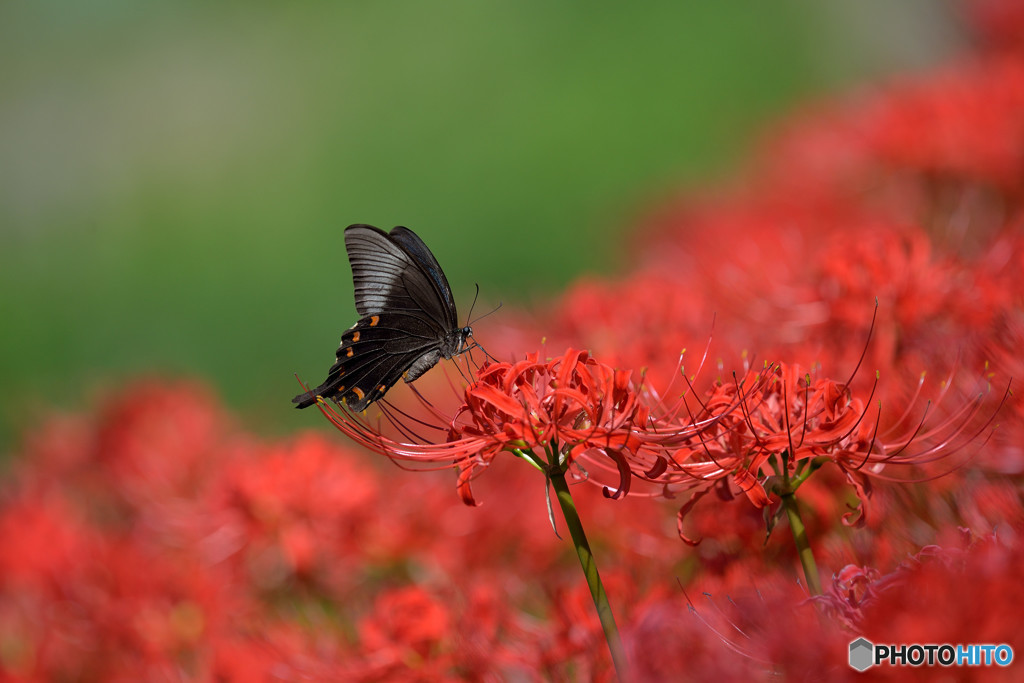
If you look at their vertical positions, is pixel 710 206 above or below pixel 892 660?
above

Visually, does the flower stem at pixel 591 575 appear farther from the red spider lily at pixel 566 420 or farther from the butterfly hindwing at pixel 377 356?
the butterfly hindwing at pixel 377 356

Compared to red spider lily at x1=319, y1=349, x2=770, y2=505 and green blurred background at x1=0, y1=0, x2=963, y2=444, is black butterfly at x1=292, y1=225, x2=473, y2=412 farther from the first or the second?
green blurred background at x1=0, y1=0, x2=963, y2=444

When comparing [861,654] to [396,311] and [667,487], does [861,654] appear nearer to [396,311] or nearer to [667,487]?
[667,487]

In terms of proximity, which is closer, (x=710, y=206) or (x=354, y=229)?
(x=354, y=229)

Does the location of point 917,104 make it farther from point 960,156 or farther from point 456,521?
point 456,521

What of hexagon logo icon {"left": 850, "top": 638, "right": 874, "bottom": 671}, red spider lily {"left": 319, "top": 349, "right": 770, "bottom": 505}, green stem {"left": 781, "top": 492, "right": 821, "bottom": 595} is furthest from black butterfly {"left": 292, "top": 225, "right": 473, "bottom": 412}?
hexagon logo icon {"left": 850, "top": 638, "right": 874, "bottom": 671}

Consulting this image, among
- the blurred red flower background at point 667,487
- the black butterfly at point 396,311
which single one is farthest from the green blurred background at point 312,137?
the black butterfly at point 396,311

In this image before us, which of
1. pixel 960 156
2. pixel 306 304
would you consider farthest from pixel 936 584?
pixel 306 304
